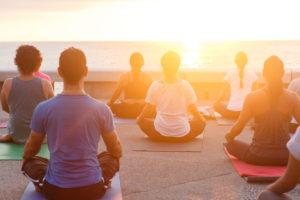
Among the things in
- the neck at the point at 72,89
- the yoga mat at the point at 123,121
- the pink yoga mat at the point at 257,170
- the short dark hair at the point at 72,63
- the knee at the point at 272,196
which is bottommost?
the yoga mat at the point at 123,121

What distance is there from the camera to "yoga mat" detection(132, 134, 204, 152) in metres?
5.25

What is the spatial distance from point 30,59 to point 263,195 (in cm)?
310

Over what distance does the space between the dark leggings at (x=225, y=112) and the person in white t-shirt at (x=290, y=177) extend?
4490 millimetres

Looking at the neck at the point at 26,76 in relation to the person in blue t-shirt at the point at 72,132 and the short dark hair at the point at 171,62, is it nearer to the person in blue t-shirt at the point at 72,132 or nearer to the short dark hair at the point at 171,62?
the short dark hair at the point at 171,62

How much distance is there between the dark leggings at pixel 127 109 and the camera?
24.2ft

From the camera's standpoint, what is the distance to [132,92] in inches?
293

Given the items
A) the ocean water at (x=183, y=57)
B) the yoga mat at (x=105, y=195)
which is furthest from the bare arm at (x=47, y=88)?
the ocean water at (x=183, y=57)

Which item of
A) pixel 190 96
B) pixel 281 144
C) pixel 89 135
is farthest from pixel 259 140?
pixel 89 135

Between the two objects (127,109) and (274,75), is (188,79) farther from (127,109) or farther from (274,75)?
(274,75)

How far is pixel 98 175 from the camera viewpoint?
3.10 m

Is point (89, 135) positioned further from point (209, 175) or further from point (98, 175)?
point (209, 175)

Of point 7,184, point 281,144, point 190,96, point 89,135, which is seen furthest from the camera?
point 190,96

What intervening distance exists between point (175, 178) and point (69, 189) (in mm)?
1382

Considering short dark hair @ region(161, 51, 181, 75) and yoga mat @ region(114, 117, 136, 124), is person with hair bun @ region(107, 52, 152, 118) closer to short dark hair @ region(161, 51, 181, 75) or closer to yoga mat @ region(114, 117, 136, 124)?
yoga mat @ region(114, 117, 136, 124)
